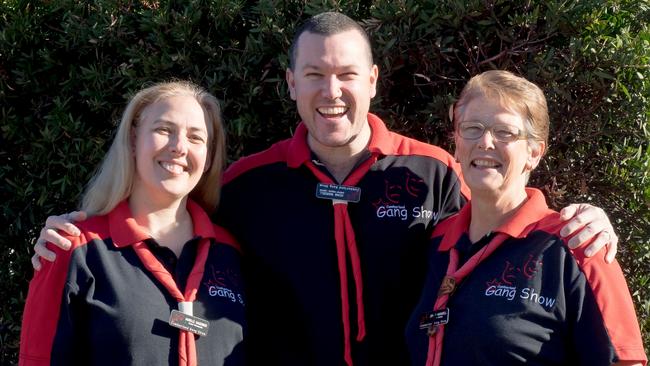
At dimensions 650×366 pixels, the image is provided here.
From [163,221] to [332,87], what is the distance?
97 cm

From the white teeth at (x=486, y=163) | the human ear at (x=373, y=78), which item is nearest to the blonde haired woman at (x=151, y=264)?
the human ear at (x=373, y=78)

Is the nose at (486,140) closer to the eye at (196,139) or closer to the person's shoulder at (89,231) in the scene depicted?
the eye at (196,139)

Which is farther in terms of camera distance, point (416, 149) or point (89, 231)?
point (416, 149)

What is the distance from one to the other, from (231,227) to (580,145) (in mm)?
1767

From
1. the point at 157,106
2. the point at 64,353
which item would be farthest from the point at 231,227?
the point at 64,353

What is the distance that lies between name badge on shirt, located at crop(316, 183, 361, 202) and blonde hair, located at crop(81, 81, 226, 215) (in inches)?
19.9

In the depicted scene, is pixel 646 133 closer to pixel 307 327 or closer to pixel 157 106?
pixel 307 327

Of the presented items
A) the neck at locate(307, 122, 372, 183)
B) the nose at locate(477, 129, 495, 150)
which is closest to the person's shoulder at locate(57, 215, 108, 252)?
the neck at locate(307, 122, 372, 183)

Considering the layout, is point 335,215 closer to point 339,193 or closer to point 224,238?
point 339,193

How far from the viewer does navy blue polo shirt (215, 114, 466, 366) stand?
404cm

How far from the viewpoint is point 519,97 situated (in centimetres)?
358

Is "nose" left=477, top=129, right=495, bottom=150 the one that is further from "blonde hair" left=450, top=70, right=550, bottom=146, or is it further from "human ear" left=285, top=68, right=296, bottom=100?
"human ear" left=285, top=68, right=296, bottom=100

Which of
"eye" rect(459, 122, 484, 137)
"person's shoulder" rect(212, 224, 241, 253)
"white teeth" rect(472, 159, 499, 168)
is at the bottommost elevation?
"person's shoulder" rect(212, 224, 241, 253)

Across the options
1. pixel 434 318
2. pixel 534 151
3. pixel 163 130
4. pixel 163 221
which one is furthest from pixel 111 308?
pixel 534 151
